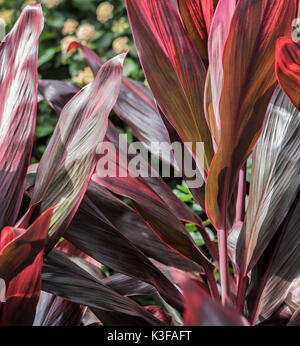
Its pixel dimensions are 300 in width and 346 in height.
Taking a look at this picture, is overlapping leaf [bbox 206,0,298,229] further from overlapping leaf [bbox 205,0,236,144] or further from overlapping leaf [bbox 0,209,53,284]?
overlapping leaf [bbox 0,209,53,284]

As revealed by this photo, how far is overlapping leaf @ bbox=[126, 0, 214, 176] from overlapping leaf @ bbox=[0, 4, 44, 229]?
123 millimetres

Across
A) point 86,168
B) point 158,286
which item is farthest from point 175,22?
point 158,286

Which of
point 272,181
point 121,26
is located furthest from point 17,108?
point 121,26

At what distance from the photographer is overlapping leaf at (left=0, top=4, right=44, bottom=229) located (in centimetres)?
50

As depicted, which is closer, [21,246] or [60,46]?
[21,246]

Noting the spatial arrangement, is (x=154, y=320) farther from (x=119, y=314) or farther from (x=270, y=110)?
(x=270, y=110)

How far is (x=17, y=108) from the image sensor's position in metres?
0.52

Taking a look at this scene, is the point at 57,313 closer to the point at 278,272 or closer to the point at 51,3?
→ the point at 278,272

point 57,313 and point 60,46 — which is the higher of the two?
point 60,46

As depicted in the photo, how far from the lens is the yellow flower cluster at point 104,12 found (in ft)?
5.38

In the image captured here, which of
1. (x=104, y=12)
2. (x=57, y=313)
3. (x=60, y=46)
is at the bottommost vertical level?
(x=57, y=313)

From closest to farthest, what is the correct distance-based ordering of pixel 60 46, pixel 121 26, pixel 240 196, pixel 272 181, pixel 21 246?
pixel 21 246 < pixel 272 181 < pixel 240 196 < pixel 121 26 < pixel 60 46

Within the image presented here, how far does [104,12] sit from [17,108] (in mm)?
1242

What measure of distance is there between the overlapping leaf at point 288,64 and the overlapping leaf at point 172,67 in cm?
14
